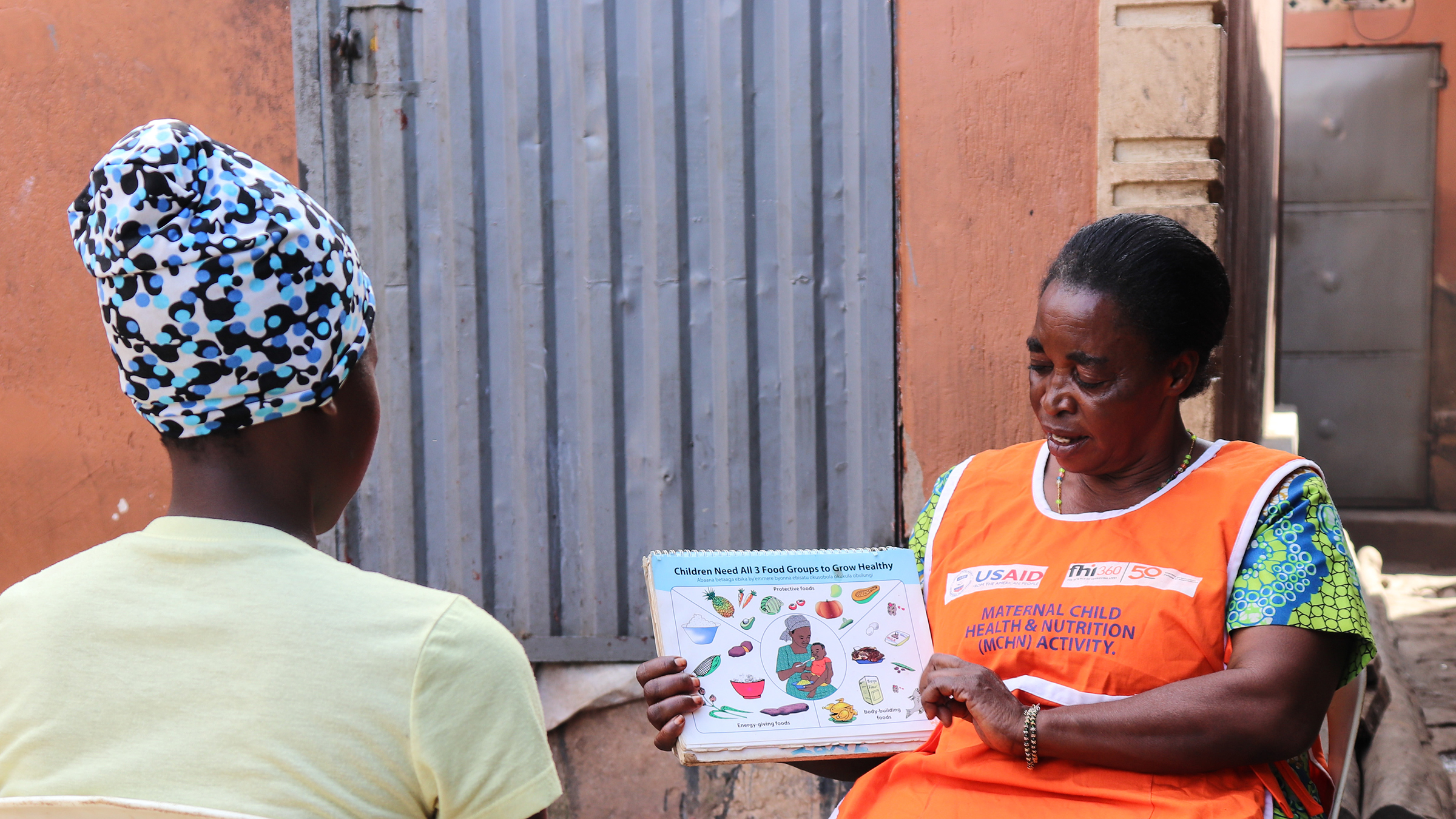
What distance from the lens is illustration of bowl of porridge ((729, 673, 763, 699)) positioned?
6.44ft

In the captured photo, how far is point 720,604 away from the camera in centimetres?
203

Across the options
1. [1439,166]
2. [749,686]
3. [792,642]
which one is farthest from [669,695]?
[1439,166]

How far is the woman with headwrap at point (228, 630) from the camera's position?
44.6 inches

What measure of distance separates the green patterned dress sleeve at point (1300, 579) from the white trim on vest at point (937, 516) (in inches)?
21.6

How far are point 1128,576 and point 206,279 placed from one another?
1.48 meters

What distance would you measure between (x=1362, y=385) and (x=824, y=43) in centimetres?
686

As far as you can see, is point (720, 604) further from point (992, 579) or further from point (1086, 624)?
point (1086, 624)

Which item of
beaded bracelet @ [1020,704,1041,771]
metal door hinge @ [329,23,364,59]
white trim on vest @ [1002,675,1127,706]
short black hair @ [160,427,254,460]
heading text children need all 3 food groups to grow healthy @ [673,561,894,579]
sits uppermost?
metal door hinge @ [329,23,364,59]

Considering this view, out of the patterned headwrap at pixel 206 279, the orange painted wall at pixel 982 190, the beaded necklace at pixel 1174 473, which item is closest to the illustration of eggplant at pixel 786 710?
the beaded necklace at pixel 1174 473

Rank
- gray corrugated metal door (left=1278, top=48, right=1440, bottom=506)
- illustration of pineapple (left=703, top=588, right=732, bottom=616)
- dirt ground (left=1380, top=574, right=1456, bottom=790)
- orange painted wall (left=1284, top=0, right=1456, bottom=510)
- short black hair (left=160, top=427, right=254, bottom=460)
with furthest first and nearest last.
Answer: gray corrugated metal door (left=1278, top=48, right=1440, bottom=506)
orange painted wall (left=1284, top=0, right=1456, bottom=510)
dirt ground (left=1380, top=574, right=1456, bottom=790)
illustration of pineapple (left=703, top=588, right=732, bottom=616)
short black hair (left=160, top=427, right=254, bottom=460)

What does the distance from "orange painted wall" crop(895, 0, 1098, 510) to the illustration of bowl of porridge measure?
163 centimetres

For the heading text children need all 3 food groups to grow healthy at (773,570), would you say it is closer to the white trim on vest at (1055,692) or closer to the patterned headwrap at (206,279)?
the white trim on vest at (1055,692)

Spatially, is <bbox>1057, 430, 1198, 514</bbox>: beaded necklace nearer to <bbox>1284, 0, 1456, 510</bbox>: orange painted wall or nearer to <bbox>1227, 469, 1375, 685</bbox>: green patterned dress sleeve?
<bbox>1227, 469, 1375, 685</bbox>: green patterned dress sleeve

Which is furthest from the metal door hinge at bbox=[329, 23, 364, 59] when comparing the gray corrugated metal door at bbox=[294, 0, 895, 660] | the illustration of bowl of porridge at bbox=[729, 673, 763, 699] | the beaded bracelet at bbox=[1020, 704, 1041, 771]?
the beaded bracelet at bbox=[1020, 704, 1041, 771]
